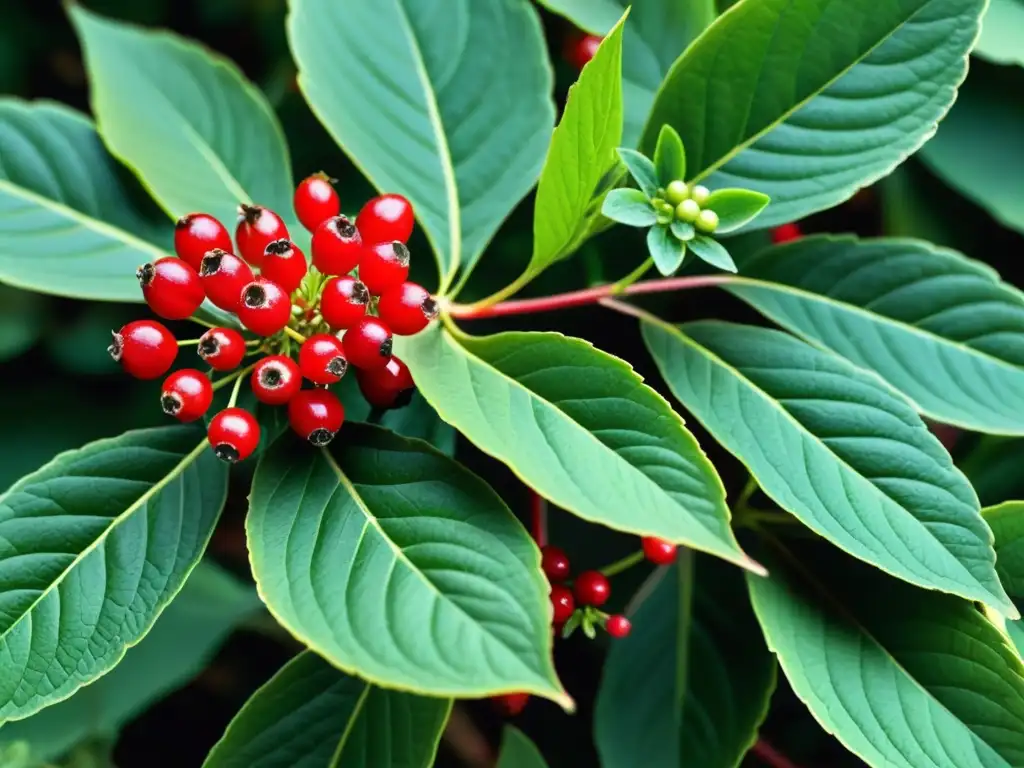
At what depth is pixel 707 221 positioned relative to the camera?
0.70 metres

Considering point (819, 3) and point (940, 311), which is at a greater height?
point (819, 3)

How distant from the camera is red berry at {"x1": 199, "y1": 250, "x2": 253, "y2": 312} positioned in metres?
0.65

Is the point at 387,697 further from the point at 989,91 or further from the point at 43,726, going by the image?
the point at 989,91

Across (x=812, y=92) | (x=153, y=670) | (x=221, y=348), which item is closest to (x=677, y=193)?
(x=812, y=92)

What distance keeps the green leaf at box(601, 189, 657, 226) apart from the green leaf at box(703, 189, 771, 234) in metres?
0.06

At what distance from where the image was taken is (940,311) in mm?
828

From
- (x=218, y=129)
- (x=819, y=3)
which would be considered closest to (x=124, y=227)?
(x=218, y=129)

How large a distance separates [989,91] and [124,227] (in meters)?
1.00

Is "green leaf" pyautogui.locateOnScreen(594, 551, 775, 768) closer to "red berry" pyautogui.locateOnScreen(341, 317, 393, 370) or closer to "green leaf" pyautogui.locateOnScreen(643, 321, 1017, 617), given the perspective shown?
"green leaf" pyautogui.locateOnScreen(643, 321, 1017, 617)

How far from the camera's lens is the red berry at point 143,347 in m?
0.66

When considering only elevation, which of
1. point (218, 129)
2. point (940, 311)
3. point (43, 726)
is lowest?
point (43, 726)

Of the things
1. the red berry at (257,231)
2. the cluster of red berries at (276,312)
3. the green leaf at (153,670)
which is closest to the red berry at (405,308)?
the cluster of red berries at (276,312)

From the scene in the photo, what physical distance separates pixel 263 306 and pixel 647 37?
523 mm

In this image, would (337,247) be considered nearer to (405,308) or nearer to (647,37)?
(405,308)
